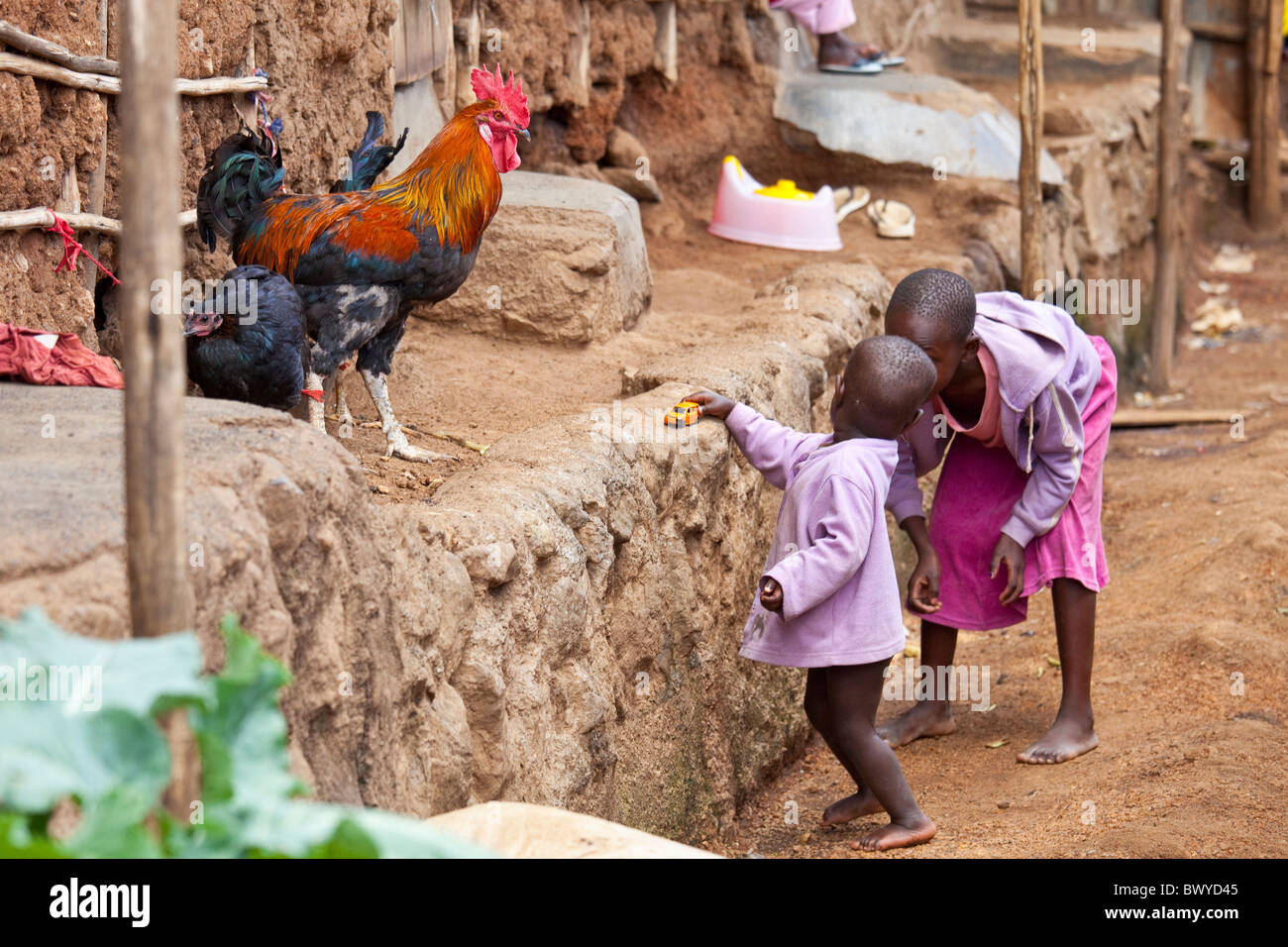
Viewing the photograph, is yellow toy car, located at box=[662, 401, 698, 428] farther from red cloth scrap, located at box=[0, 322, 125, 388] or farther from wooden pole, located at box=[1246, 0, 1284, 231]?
wooden pole, located at box=[1246, 0, 1284, 231]

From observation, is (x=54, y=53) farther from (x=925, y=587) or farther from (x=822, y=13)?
(x=822, y=13)

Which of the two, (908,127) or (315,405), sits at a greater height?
(908,127)

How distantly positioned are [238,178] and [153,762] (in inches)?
97.3

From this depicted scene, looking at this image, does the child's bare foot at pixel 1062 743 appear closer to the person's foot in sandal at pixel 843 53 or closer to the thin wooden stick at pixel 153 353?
the thin wooden stick at pixel 153 353

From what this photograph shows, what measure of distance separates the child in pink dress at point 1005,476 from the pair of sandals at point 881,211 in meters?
3.77

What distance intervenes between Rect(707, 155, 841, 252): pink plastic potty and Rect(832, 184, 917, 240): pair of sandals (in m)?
0.34

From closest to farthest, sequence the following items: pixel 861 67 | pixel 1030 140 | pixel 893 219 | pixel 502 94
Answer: pixel 502 94
pixel 1030 140
pixel 893 219
pixel 861 67

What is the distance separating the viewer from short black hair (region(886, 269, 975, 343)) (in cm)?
356

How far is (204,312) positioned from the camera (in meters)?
3.08

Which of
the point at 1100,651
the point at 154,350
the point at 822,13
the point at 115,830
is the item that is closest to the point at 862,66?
the point at 822,13

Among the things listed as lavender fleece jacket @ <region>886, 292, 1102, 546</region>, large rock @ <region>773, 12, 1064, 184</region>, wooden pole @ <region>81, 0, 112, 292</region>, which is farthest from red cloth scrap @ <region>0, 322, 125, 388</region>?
large rock @ <region>773, 12, 1064, 184</region>

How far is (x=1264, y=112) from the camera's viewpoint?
13234mm
